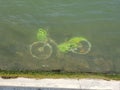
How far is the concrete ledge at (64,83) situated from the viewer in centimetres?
472

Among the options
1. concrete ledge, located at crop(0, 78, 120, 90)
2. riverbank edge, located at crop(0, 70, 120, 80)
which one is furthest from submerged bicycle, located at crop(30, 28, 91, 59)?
concrete ledge, located at crop(0, 78, 120, 90)

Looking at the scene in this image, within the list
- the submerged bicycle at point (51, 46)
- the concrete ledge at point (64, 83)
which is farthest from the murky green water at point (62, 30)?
the concrete ledge at point (64, 83)

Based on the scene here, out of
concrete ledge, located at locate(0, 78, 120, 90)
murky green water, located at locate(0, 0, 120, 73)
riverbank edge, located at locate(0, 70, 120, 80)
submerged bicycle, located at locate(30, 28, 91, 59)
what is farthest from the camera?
submerged bicycle, located at locate(30, 28, 91, 59)

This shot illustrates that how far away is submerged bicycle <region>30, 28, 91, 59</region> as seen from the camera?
538cm

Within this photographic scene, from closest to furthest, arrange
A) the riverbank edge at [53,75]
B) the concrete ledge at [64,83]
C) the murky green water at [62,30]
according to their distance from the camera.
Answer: the concrete ledge at [64,83] → the riverbank edge at [53,75] → the murky green water at [62,30]

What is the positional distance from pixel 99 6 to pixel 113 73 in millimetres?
1354

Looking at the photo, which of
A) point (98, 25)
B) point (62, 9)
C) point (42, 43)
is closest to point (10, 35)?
point (42, 43)

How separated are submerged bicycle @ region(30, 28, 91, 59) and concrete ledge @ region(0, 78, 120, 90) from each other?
62 cm

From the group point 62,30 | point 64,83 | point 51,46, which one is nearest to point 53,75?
point 64,83

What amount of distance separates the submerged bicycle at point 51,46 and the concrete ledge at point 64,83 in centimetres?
62

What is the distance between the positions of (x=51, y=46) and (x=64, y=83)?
0.86 meters

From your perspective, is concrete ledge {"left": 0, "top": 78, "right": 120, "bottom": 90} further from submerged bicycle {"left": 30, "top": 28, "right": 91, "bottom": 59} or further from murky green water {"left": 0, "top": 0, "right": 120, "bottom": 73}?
submerged bicycle {"left": 30, "top": 28, "right": 91, "bottom": 59}

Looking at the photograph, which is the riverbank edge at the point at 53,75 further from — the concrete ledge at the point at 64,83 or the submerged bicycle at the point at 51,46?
the submerged bicycle at the point at 51,46

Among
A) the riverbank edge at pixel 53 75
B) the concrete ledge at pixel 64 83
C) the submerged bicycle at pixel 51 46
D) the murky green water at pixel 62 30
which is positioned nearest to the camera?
the concrete ledge at pixel 64 83
